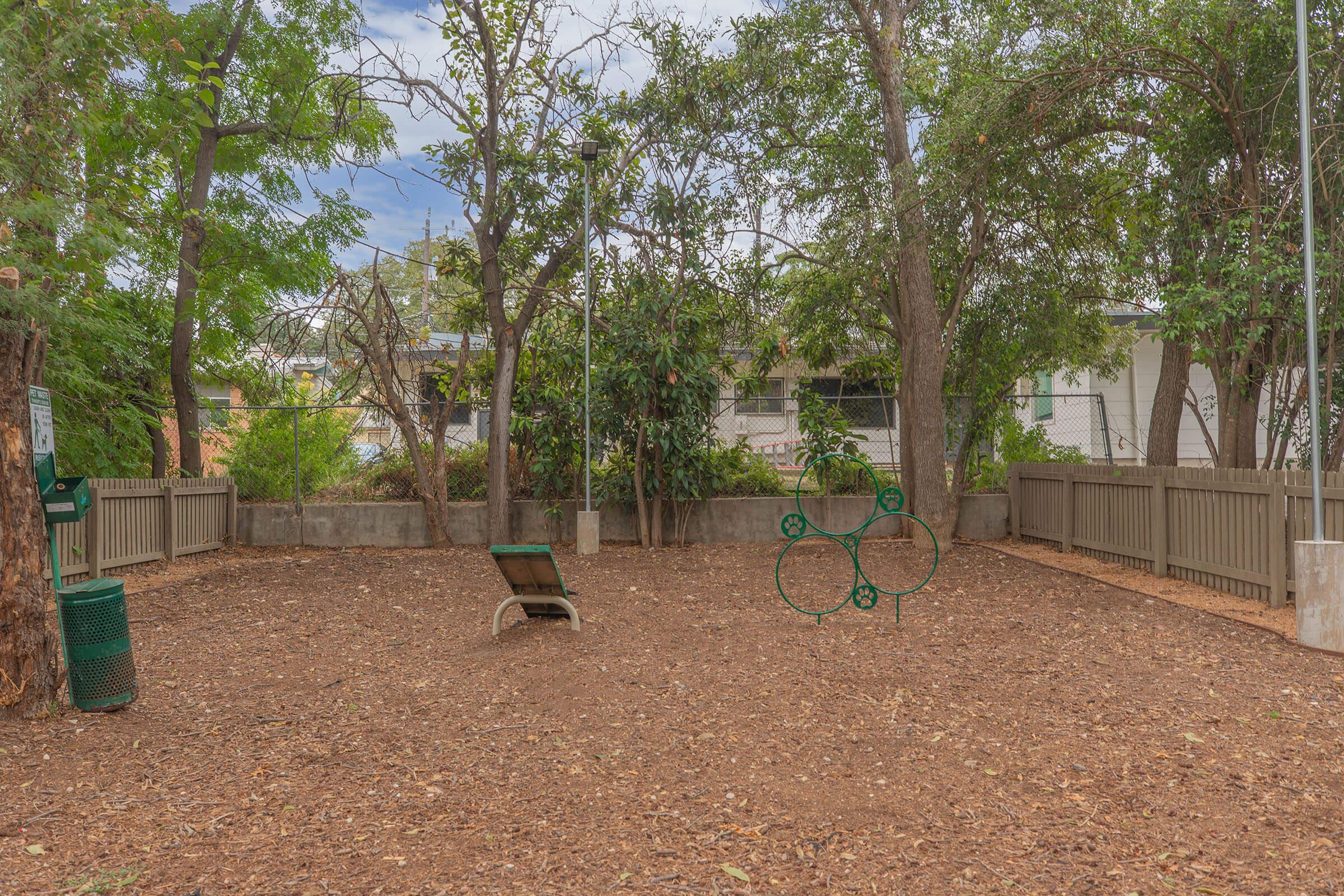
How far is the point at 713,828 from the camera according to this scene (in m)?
3.29

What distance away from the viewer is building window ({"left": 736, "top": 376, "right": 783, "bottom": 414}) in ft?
38.2

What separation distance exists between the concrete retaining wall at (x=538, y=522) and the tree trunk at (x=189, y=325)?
40.0 inches

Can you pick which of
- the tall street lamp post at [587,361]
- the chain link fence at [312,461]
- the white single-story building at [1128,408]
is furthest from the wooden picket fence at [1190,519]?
the chain link fence at [312,461]

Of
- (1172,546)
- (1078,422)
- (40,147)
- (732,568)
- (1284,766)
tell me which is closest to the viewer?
(1284,766)

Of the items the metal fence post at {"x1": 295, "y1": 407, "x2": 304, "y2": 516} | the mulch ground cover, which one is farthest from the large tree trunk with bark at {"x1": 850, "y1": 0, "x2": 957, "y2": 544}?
the metal fence post at {"x1": 295, "y1": 407, "x2": 304, "y2": 516}

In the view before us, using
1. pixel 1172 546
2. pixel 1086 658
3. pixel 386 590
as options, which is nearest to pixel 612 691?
pixel 1086 658

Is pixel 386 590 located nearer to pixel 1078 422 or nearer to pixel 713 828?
pixel 713 828

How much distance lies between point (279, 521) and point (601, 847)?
962cm

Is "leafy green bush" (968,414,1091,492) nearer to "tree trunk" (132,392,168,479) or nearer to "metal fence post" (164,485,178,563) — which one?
"metal fence post" (164,485,178,563)

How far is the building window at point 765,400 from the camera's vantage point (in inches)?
459

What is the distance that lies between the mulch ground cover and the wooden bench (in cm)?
15

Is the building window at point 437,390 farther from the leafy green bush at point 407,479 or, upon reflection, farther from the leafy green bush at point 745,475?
the leafy green bush at point 745,475

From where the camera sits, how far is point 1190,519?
26.4 ft

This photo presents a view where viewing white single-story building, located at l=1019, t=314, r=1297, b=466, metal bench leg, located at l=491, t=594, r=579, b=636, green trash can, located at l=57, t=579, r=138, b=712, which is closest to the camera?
green trash can, located at l=57, t=579, r=138, b=712
